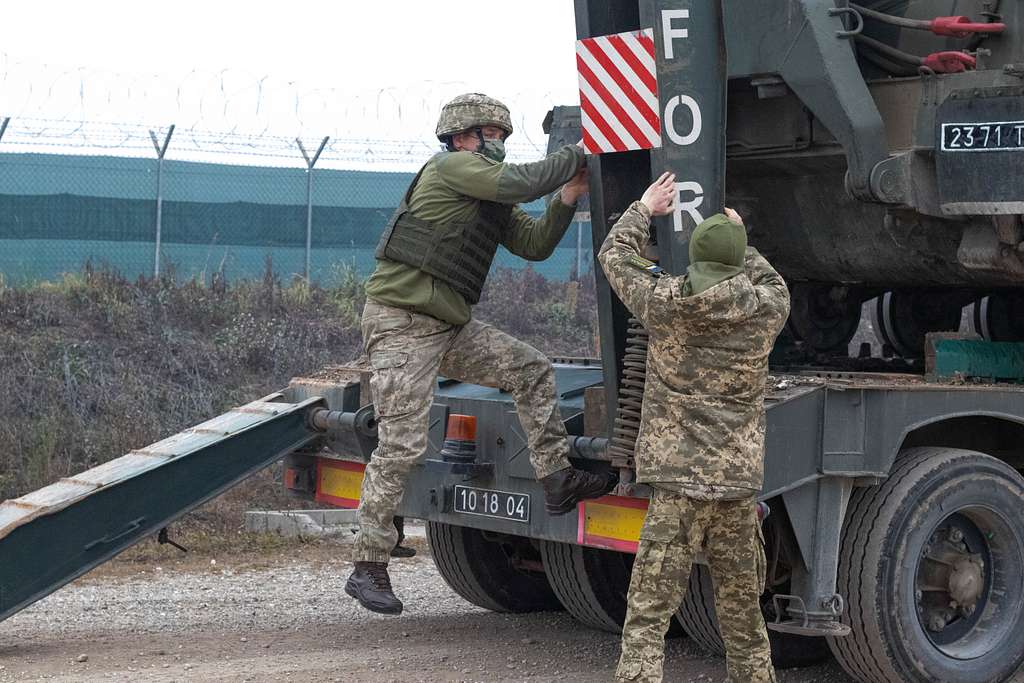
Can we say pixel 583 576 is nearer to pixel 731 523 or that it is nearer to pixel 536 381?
pixel 536 381

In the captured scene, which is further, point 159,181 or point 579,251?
point 579,251

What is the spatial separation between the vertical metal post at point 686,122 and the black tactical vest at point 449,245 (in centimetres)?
83

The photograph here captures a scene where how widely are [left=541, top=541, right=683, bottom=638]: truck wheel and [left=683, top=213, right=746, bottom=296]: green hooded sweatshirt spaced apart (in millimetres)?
1965

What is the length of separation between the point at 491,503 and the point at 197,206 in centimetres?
941

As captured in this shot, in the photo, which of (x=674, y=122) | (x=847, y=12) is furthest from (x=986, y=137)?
(x=674, y=122)

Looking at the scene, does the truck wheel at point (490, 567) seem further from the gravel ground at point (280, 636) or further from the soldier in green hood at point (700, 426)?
the soldier in green hood at point (700, 426)

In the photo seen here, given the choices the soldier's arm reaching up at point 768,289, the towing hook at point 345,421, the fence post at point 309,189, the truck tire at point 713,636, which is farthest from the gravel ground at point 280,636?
the fence post at point 309,189

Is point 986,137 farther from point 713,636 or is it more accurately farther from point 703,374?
point 713,636

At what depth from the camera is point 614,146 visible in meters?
5.58

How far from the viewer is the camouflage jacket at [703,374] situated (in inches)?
199

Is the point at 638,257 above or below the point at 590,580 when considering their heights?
above

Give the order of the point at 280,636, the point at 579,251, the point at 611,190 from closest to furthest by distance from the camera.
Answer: the point at 611,190 → the point at 280,636 → the point at 579,251

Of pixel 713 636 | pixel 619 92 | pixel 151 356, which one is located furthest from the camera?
pixel 151 356

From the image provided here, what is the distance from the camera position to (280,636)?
6.90 meters
